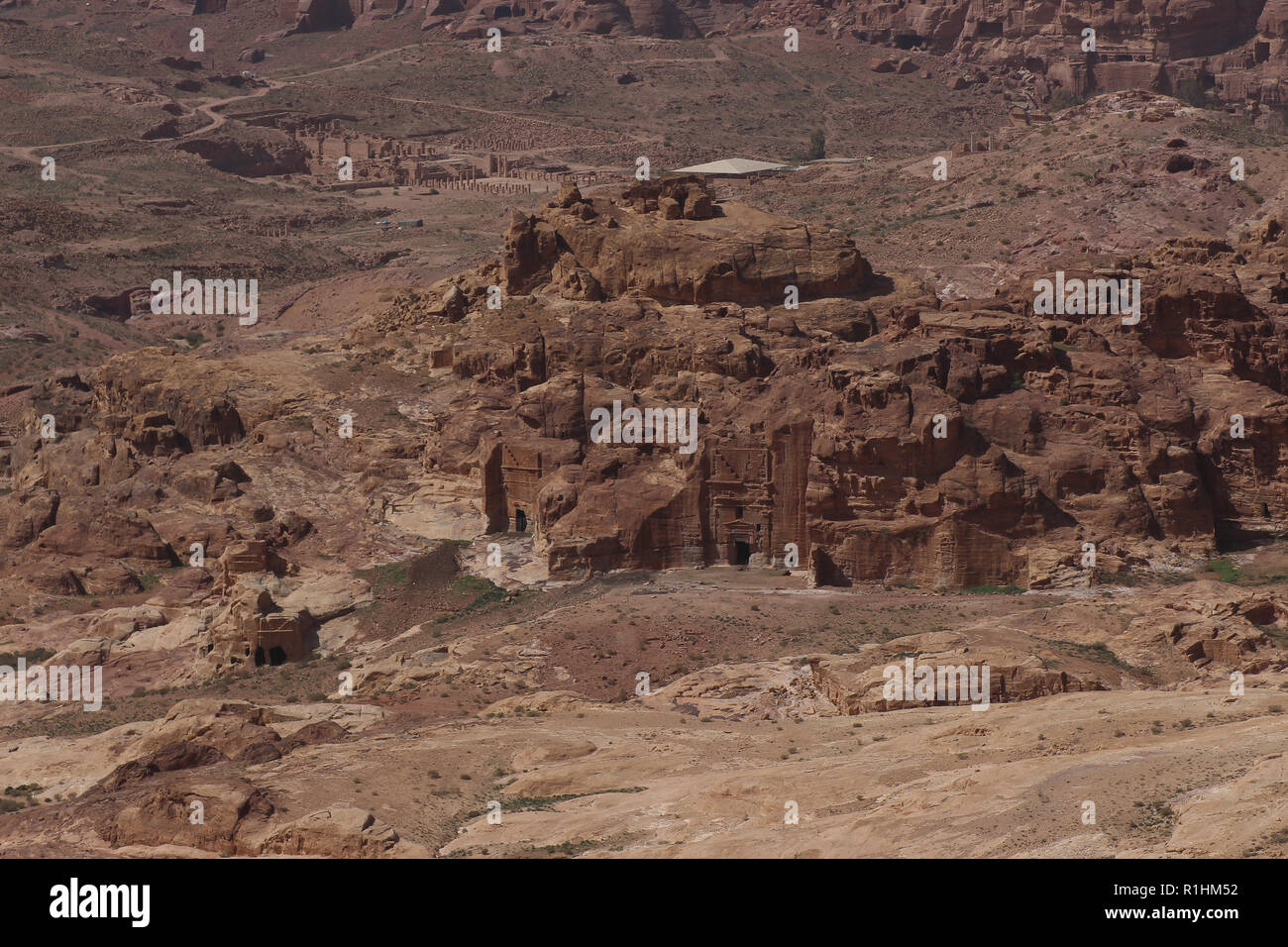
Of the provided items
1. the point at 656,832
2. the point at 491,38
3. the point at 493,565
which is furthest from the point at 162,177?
the point at 656,832

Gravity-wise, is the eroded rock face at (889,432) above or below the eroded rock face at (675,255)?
below

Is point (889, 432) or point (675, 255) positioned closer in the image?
point (889, 432)

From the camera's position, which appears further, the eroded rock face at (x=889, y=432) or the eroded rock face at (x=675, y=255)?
the eroded rock face at (x=675, y=255)

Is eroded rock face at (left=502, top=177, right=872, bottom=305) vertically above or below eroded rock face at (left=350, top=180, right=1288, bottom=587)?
above

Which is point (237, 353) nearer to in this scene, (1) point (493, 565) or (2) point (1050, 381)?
(1) point (493, 565)

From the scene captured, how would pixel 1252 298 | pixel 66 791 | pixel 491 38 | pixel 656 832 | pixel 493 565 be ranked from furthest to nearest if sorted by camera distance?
pixel 491 38 < pixel 1252 298 < pixel 493 565 < pixel 66 791 < pixel 656 832

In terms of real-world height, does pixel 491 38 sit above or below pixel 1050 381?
above

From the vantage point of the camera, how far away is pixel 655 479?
159ft

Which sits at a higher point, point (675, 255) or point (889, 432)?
point (675, 255)

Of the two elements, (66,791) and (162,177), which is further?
(162,177)

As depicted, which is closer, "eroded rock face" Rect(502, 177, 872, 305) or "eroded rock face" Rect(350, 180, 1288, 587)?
"eroded rock face" Rect(350, 180, 1288, 587)

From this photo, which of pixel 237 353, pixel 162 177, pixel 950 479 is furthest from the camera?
pixel 162 177
